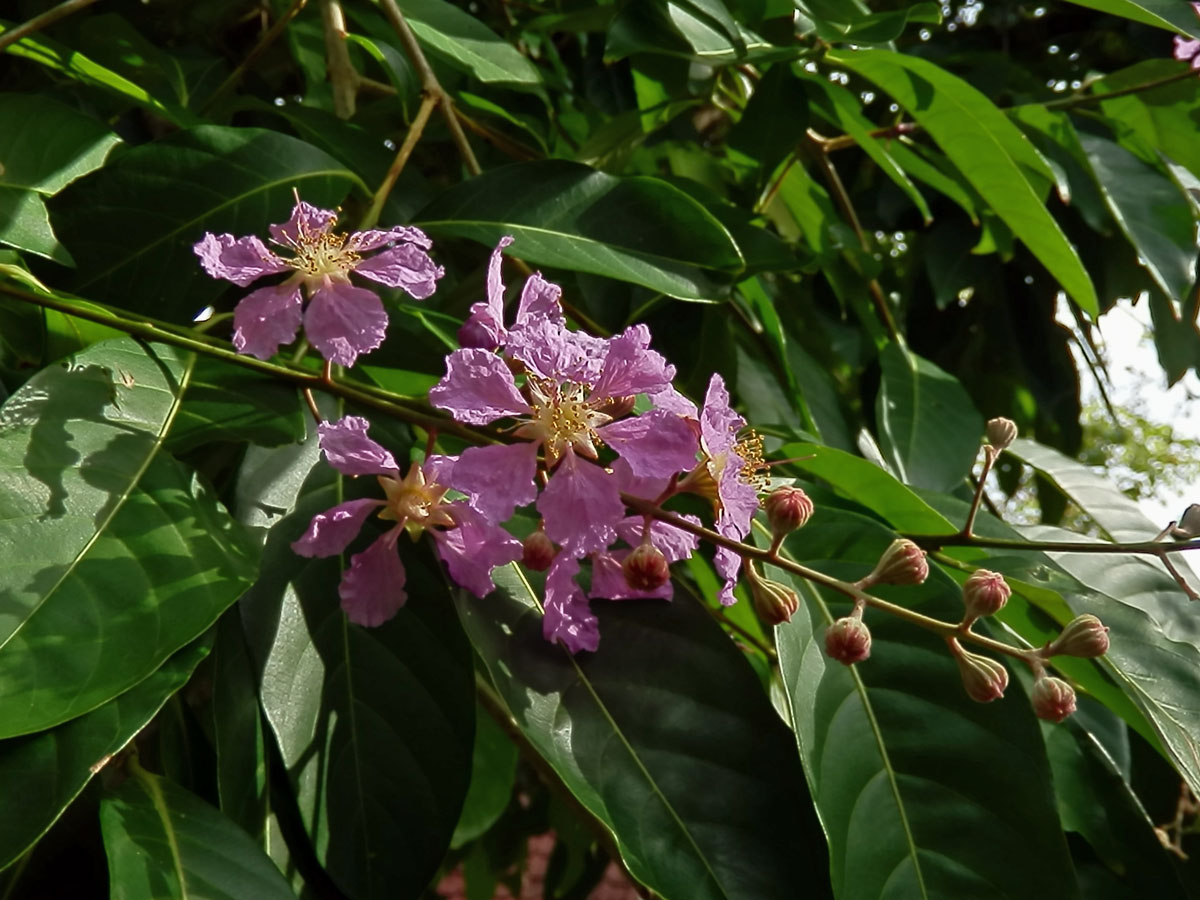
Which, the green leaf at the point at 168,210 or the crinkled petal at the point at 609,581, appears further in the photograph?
the green leaf at the point at 168,210

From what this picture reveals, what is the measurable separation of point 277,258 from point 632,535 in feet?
1.07

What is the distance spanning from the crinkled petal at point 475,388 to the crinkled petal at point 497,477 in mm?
23

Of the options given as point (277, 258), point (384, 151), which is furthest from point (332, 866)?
point (384, 151)

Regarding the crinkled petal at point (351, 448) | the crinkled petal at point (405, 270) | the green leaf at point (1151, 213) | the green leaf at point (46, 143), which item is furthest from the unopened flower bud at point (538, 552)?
the green leaf at point (1151, 213)

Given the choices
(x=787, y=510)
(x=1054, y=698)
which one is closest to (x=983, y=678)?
(x=1054, y=698)

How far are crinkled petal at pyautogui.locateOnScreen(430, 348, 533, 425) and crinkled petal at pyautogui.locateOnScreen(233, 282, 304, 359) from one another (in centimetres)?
16

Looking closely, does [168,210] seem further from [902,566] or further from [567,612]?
[902,566]

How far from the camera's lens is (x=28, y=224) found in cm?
81

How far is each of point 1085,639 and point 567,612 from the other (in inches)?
12.5

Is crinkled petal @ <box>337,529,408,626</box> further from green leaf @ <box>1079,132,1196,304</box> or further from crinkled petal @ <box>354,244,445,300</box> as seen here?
green leaf @ <box>1079,132,1196,304</box>

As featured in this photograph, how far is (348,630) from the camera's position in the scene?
78 centimetres

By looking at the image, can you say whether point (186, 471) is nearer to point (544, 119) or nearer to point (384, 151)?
point (384, 151)

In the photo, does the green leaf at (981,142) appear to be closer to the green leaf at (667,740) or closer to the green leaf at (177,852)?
the green leaf at (667,740)

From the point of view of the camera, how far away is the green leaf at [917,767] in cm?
71
